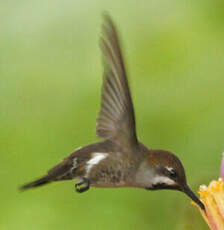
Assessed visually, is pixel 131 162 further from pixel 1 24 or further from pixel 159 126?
pixel 1 24

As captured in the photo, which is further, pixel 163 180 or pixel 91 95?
pixel 91 95

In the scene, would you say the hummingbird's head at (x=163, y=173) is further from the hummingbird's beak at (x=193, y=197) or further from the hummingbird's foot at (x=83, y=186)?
the hummingbird's foot at (x=83, y=186)

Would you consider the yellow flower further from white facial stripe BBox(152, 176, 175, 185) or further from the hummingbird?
white facial stripe BBox(152, 176, 175, 185)

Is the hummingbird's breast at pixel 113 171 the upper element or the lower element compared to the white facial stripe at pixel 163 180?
upper

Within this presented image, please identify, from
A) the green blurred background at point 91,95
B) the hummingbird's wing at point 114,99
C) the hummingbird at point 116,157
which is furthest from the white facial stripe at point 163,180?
the green blurred background at point 91,95

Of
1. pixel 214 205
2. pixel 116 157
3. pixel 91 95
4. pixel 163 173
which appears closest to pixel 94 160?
pixel 116 157

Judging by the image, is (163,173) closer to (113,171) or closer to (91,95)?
(113,171)
